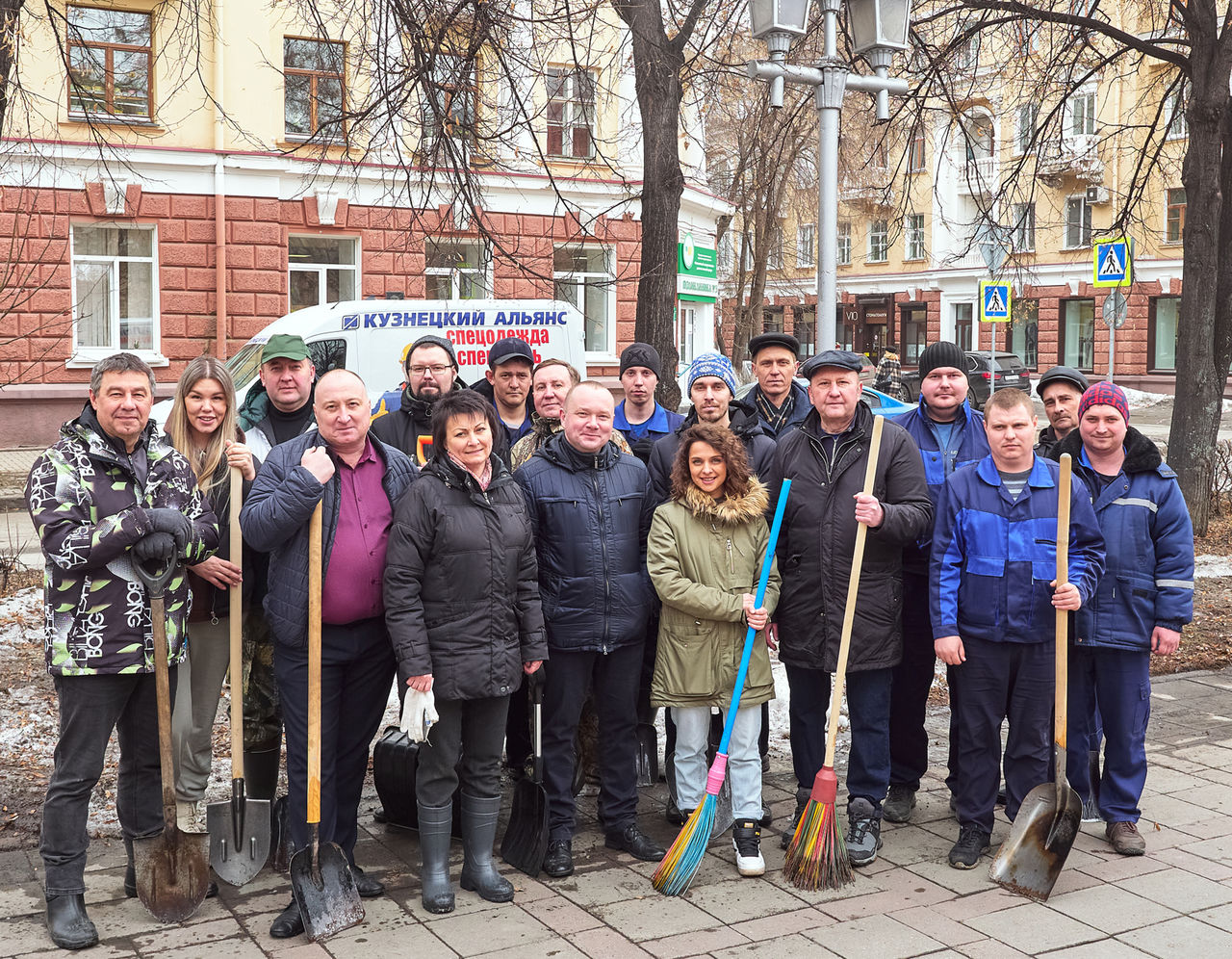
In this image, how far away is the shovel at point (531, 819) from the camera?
4.53 meters

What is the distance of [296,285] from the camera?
19.7 metres

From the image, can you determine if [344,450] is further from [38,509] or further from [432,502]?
[38,509]

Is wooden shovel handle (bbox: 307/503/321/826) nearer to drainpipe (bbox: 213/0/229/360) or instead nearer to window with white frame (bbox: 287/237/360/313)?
drainpipe (bbox: 213/0/229/360)

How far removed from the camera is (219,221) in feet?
60.6

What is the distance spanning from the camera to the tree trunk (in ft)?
28.0

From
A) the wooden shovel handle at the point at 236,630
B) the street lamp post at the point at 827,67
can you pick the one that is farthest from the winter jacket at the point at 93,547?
the street lamp post at the point at 827,67

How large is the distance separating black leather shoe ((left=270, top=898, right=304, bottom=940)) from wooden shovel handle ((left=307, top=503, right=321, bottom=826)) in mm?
287

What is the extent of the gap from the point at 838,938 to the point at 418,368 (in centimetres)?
284

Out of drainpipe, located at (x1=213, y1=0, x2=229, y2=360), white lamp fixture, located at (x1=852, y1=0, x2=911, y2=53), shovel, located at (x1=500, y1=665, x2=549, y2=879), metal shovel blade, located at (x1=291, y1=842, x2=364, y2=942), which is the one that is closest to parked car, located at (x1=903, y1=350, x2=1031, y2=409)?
drainpipe, located at (x1=213, y1=0, x2=229, y2=360)

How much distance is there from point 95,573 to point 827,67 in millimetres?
5215

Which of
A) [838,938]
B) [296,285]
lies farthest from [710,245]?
[838,938]

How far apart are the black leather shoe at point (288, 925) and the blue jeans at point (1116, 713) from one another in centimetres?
302

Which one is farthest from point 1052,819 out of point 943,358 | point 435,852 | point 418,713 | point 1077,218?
point 1077,218

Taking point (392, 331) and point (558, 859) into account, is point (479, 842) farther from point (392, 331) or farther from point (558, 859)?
point (392, 331)
